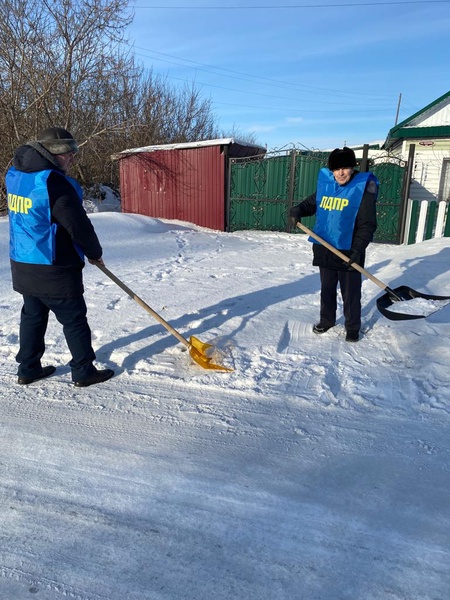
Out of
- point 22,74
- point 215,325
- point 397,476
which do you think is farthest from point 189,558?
point 22,74

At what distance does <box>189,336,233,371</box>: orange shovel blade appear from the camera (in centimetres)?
312

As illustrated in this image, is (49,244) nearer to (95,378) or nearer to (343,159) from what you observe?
(95,378)

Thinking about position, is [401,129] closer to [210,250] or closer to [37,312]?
[210,250]

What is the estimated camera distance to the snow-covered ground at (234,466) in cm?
158

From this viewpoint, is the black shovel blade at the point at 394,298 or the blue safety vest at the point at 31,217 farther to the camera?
the black shovel blade at the point at 394,298

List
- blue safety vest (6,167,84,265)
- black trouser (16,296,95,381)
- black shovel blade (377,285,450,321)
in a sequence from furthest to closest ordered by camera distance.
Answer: black shovel blade (377,285,450,321) < black trouser (16,296,95,381) < blue safety vest (6,167,84,265)

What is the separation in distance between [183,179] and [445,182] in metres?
6.94

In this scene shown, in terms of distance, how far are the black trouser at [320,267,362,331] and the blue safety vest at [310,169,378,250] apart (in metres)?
0.25

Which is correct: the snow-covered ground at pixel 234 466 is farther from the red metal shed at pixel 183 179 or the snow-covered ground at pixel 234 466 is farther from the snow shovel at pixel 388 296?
the red metal shed at pixel 183 179

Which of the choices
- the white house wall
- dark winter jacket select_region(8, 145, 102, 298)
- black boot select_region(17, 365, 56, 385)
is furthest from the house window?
black boot select_region(17, 365, 56, 385)

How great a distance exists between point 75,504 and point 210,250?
259 inches

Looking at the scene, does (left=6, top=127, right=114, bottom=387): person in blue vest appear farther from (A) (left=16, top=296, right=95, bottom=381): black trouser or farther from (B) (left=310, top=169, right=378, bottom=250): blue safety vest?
(B) (left=310, top=169, right=378, bottom=250): blue safety vest

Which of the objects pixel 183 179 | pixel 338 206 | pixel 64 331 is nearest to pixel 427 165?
pixel 183 179

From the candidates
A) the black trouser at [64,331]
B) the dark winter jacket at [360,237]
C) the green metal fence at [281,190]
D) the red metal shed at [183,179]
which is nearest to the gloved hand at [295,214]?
the dark winter jacket at [360,237]
